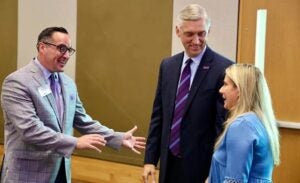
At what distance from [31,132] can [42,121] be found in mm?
125

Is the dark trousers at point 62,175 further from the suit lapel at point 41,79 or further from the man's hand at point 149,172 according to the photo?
the man's hand at point 149,172

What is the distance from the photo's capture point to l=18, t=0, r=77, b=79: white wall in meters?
4.66

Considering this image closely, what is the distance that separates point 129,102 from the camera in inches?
172

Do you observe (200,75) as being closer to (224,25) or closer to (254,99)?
(254,99)

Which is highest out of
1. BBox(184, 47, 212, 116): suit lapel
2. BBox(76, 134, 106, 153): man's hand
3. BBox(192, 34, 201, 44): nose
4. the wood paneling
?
BBox(192, 34, 201, 44): nose

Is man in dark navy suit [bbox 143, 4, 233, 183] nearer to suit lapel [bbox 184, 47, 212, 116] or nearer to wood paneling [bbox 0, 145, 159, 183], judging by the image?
suit lapel [bbox 184, 47, 212, 116]

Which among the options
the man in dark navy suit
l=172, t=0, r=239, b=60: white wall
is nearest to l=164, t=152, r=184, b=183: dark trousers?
the man in dark navy suit

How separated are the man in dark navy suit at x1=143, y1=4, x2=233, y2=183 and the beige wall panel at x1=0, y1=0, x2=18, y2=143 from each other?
3.15m

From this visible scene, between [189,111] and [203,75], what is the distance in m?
0.20

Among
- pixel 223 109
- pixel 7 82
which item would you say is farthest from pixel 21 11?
pixel 223 109

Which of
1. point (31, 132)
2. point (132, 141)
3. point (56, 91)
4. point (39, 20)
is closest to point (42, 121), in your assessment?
point (31, 132)

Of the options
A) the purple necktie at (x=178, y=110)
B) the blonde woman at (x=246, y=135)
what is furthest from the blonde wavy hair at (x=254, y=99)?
the purple necktie at (x=178, y=110)

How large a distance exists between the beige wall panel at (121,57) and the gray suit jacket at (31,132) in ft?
5.69

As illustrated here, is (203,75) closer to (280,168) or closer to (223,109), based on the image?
(223,109)
